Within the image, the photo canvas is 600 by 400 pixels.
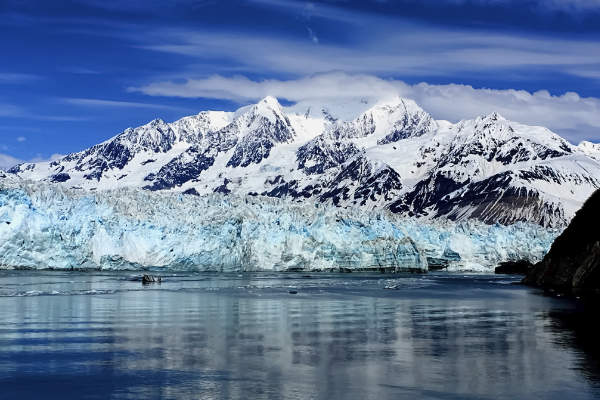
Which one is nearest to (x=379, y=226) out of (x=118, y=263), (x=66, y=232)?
(x=118, y=263)

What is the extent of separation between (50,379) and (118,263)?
7518 centimetres

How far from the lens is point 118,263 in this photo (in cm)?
9650

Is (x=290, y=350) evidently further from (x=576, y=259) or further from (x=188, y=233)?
(x=188, y=233)

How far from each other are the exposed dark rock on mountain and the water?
1606cm

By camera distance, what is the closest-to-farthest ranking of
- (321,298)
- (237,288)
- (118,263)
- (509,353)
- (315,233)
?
1. (509,353)
2. (321,298)
3. (237,288)
4. (118,263)
5. (315,233)

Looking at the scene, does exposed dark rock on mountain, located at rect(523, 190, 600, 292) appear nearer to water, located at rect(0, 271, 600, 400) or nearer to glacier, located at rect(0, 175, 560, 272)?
water, located at rect(0, 271, 600, 400)

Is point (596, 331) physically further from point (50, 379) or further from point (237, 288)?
point (237, 288)

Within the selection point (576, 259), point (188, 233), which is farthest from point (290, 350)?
point (188, 233)

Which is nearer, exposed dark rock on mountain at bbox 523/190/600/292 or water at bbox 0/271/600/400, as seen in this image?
water at bbox 0/271/600/400

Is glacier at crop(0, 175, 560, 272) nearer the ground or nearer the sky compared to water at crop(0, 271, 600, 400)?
nearer the sky

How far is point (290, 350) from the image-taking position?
29.3m

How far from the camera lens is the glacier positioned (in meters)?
87.4

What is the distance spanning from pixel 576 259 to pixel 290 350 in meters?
53.8

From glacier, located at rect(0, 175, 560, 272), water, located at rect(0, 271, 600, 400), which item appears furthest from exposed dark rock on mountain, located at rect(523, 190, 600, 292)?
glacier, located at rect(0, 175, 560, 272)
